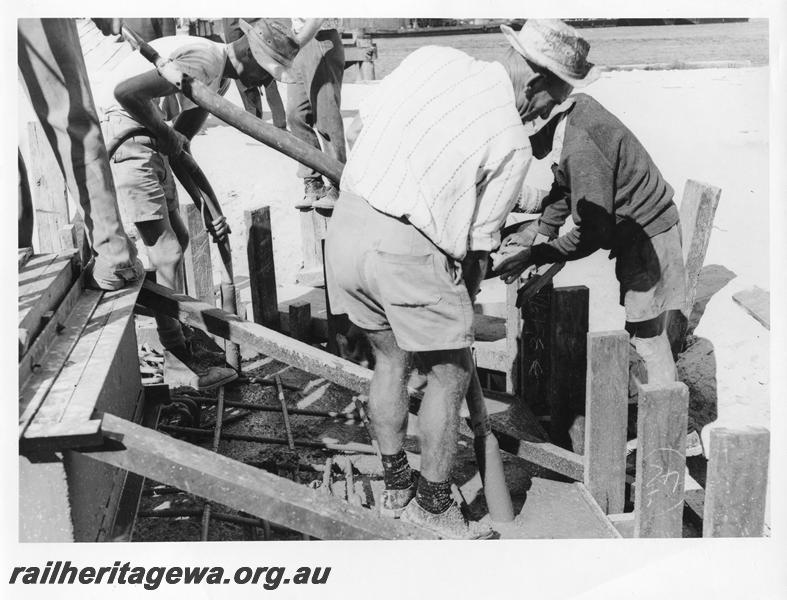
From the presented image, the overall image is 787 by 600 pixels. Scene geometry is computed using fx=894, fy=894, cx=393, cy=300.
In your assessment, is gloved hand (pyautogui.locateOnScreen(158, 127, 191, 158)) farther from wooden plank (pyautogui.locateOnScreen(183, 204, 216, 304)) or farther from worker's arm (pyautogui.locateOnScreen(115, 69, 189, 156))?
wooden plank (pyautogui.locateOnScreen(183, 204, 216, 304))

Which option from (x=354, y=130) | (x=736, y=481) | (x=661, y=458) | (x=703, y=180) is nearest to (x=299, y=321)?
(x=354, y=130)

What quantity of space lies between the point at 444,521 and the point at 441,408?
405mm

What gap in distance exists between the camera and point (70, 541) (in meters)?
2.87

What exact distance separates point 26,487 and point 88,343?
638 mm

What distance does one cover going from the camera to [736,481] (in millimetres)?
2812

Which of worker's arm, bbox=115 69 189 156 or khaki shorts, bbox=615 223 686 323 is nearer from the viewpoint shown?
khaki shorts, bbox=615 223 686 323

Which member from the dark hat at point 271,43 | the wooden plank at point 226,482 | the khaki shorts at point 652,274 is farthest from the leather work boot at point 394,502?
the dark hat at point 271,43

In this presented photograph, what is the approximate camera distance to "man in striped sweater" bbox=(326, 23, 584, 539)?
9.46ft

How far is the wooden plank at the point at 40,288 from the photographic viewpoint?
308 cm

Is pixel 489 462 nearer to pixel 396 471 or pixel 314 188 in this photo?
pixel 396 471

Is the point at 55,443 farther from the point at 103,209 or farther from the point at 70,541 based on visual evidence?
the point at 103,209

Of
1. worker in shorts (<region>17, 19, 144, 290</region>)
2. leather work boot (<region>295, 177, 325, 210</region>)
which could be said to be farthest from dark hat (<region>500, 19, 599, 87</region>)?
leather work boot (<region>295, 177, 325, 210</region>)

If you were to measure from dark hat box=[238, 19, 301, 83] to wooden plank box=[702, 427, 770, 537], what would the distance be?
3.01 m
